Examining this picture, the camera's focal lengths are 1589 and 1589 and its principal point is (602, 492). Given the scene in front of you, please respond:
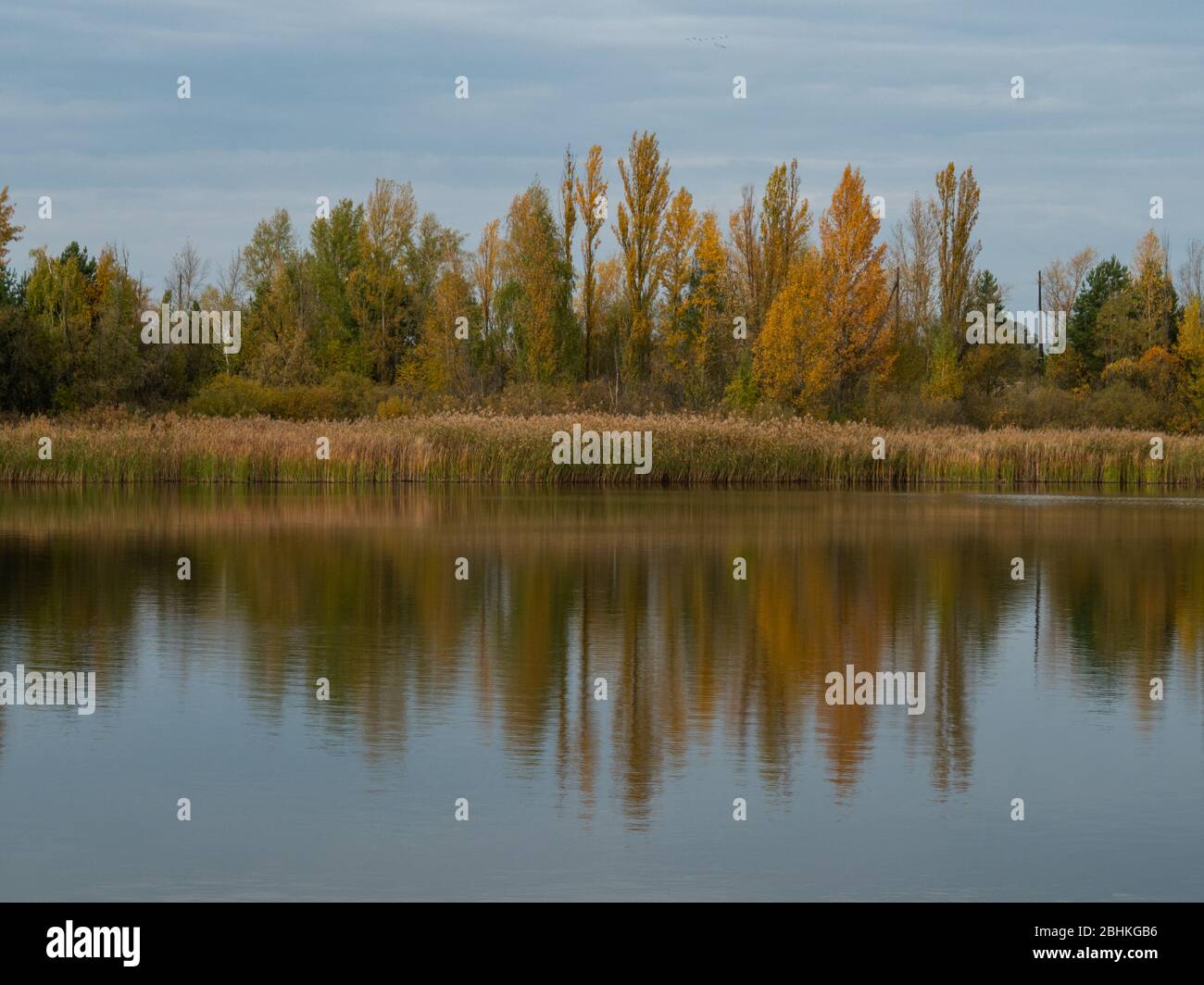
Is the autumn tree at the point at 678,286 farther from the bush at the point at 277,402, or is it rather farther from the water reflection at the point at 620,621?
the water reflection at the point at 620,621

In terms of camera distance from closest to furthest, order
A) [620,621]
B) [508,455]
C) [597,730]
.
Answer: [597,730]
[620,621]
[508,455]

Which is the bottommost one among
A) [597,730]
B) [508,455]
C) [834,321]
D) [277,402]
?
[597,730]

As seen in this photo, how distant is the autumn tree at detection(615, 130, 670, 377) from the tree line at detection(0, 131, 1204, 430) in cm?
7

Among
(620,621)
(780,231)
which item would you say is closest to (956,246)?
(780,231)

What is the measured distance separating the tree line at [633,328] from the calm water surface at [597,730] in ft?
107

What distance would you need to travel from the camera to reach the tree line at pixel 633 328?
52062 mm

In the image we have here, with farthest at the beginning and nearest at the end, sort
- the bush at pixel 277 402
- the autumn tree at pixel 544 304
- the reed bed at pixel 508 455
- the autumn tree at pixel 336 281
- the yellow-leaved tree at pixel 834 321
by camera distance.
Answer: the autumn tree at pixel 336 281 < the autumn tree at pixel 544 304 < the yellow-leaved tree at pixel 834 321 < the bush at pixel 277 402 < the reed bed at pixel 508 455

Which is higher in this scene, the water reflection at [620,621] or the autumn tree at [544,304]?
the autumn tree at [544,304]

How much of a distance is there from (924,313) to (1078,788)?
197ft

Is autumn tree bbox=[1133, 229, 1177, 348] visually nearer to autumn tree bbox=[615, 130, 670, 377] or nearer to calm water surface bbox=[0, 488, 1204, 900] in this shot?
autumn tree bbox=[615, 130, 670, 377]

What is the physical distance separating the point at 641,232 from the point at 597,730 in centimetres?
4830

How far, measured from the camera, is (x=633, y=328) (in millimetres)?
55688

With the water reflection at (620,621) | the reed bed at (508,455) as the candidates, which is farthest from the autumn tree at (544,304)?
the water reflection at (620,621)

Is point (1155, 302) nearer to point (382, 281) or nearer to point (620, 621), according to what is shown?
point (382, 281)
